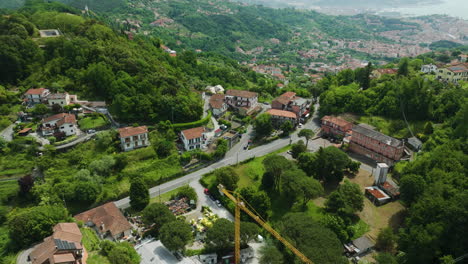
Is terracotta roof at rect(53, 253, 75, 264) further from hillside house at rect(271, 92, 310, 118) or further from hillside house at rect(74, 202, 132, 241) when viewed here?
hillside house at rect(271, 92, 310, 118)

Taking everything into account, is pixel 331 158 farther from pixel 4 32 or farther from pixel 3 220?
pixel 4 32

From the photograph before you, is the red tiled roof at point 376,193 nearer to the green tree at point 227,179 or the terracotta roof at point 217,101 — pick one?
the green tree at point 227,179

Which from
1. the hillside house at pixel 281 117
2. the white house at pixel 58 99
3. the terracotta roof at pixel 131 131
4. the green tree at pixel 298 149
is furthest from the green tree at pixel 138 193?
the hillside house at pixel 281 117

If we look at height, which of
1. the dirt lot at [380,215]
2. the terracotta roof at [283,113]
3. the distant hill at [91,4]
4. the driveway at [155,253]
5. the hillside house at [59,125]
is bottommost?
the driveway at [155,253]

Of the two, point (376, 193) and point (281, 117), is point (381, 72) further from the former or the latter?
point (376, 193)

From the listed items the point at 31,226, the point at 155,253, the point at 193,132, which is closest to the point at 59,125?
the point at 31,226

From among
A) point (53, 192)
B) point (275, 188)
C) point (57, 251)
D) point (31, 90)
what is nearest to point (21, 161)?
point (53, 192)
